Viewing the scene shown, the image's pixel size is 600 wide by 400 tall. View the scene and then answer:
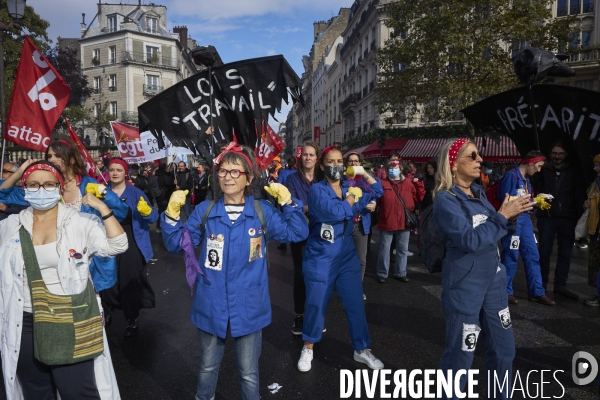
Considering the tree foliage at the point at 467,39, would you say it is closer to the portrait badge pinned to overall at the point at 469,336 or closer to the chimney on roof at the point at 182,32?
the portrait badge pinned to overall at the point at 469,336

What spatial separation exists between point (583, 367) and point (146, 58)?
53018 mm

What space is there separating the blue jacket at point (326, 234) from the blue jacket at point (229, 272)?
0.92 metres

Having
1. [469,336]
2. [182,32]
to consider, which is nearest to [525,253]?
[469,336]

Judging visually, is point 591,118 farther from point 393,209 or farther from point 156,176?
point 156,176

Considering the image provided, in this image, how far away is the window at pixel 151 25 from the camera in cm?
5116

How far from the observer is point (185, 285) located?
6523 mm

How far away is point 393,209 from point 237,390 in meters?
4.18

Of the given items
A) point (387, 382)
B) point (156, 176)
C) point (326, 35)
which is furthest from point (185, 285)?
point (326, 35)

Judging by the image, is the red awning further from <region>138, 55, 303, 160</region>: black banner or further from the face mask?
the face mask

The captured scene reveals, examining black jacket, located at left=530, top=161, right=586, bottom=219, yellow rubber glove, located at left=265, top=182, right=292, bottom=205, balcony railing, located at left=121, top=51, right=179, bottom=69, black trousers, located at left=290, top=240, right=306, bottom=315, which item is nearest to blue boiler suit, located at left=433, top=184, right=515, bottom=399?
yellow rubber glove, located at left=265, top=182, right=292, bottom=205

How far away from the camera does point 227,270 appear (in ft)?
8.70

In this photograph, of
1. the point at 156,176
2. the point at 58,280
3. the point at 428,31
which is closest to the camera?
the point at 58,280

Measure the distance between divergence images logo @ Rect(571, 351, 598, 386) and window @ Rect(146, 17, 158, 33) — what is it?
182ft

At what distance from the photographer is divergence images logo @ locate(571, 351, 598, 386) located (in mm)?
3471
